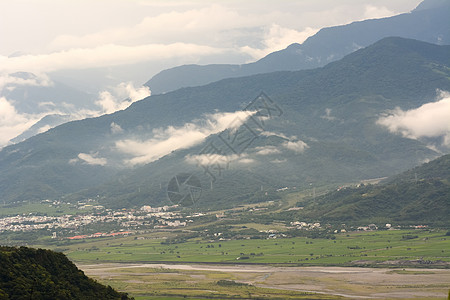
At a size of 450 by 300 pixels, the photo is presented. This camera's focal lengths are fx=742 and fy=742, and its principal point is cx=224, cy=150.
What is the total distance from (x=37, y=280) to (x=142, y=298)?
131ft

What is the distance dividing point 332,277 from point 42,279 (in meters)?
62.3

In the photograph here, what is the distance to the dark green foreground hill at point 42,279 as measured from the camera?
71.8m

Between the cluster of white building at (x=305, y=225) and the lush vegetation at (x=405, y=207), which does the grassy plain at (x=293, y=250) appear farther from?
the lush vegetation at (x=405, y=207)

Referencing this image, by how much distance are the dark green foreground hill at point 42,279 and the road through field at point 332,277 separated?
45.0 m

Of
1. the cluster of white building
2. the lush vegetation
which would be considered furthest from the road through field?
the lush vegetation

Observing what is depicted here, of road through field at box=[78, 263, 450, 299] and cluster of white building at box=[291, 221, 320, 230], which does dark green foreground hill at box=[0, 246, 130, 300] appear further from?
cluster of white building at box=[291, 221, 320, 230]

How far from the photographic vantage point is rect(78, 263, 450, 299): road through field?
111m

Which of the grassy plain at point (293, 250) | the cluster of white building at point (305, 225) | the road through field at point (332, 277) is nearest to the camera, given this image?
the road through field at point (332, 277)

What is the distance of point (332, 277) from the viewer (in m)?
126

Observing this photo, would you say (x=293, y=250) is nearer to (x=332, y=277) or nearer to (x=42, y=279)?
(x=332, y=277)

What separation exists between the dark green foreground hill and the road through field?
45.0 metres

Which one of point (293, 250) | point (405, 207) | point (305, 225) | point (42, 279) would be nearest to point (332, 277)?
point (293, 250)

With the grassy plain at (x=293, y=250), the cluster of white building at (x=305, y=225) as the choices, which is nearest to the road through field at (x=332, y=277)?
the grassy plain at (x=293, y=250)

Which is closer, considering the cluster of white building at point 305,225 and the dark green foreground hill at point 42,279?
the dark green foreground hill at point 42,279
